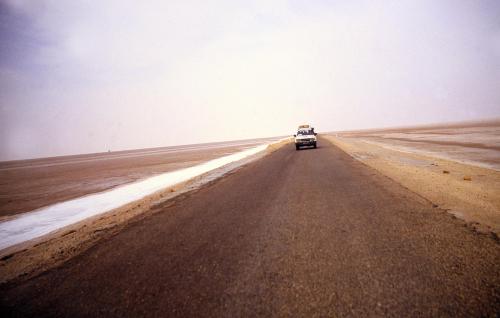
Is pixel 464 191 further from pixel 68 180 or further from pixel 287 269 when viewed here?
pixel 68 180

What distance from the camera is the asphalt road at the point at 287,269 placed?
269cm

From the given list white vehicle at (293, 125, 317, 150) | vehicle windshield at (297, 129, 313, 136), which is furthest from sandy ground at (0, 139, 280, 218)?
vehicle windshield at (297, 129, 313, 136)

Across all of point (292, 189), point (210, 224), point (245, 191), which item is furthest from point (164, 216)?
point (292, 189)

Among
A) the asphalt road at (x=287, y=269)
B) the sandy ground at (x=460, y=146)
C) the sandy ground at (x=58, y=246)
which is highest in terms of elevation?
the asphalt road at (x=287, y=269)

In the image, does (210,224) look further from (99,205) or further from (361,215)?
(99,205)

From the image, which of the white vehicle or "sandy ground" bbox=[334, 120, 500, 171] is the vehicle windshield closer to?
the white vehicle

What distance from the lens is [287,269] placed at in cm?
346

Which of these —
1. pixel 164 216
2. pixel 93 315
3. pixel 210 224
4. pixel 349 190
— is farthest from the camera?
pixel 349 190

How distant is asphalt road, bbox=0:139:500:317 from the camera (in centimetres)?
269

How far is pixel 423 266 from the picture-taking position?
127 inches

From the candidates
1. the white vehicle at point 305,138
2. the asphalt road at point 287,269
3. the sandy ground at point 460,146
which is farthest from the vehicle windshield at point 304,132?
the asphalt road at point 287,269

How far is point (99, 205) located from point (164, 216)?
5.47m

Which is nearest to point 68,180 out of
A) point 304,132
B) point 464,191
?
point 304,132

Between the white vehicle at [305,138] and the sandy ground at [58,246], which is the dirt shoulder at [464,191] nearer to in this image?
the sandy ground at [58,246]
